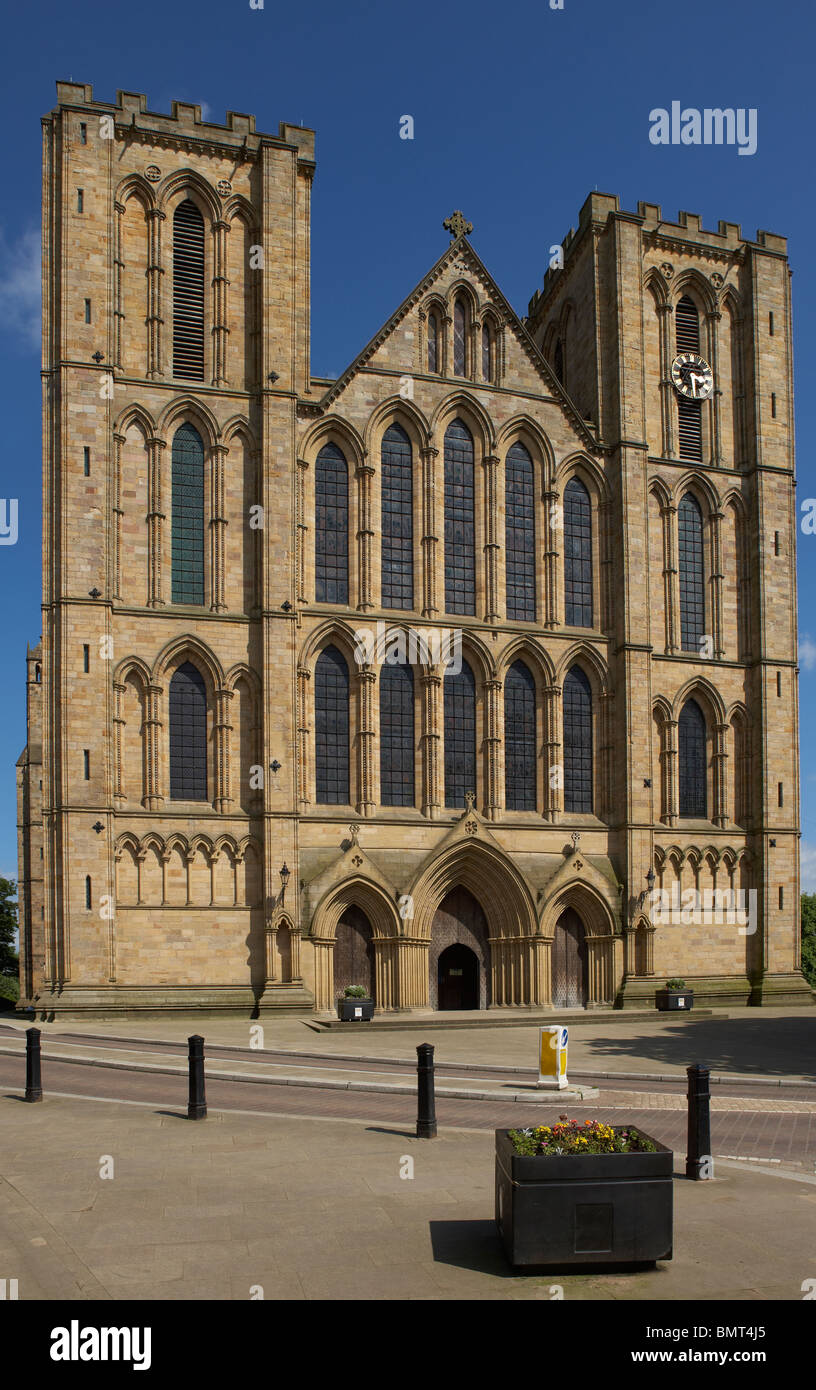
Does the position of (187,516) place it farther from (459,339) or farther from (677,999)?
(677,999)

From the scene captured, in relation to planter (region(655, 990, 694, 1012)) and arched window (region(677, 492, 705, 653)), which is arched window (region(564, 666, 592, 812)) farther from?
planter (region(655, 990, 694, 1012))

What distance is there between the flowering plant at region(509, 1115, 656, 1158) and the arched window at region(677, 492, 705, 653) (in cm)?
3173

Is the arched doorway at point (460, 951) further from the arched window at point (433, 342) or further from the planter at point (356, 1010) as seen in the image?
the arched window at point (433, 342)

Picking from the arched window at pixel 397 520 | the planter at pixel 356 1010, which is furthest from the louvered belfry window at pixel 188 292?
the planter at pixel 356 1010

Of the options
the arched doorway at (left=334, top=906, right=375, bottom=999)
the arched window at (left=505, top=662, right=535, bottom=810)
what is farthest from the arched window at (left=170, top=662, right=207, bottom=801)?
the arched window at (left=505, top=662, right=535, bottom=810)

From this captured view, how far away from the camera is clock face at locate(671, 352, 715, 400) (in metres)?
40.5

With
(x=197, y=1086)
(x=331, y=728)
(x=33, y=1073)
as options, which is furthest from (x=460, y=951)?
(x=197, y=1086)

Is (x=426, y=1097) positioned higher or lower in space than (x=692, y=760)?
lower

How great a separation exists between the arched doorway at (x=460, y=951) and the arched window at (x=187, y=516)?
11.5 m

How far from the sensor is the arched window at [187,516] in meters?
33.9

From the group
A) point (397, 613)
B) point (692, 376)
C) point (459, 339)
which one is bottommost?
point (397, 613)

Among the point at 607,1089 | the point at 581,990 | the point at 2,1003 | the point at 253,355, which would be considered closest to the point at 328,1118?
the point at 607,1089

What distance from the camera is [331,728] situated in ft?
113

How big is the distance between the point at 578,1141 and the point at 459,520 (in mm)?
29786
